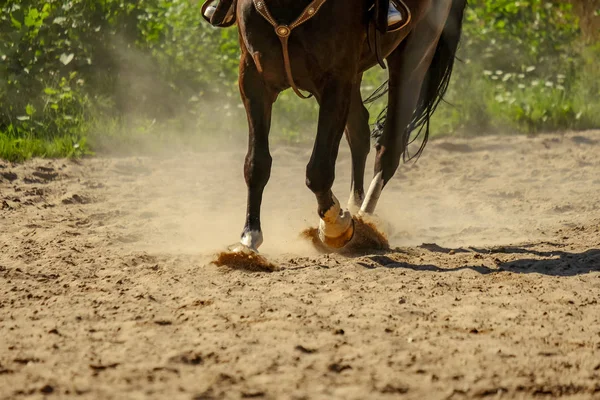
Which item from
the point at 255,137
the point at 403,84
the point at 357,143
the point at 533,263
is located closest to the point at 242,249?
the point at 255,137

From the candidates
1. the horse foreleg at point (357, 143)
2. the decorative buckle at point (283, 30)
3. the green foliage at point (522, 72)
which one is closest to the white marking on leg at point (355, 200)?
the horse foreleg at point (357, 143)

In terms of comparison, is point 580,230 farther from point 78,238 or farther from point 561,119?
point 561,119

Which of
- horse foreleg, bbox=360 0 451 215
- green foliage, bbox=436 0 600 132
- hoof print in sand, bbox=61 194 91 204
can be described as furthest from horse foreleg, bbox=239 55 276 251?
green foliage, bbox=436 0 600 132

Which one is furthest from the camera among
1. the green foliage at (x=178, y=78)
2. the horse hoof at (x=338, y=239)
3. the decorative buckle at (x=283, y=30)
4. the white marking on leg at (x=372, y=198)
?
the green foliage at (x=178, y=78)

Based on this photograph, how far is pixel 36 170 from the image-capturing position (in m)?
8.20

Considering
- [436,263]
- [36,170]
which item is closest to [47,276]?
[436,263]

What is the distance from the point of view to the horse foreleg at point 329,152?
5.36 metres

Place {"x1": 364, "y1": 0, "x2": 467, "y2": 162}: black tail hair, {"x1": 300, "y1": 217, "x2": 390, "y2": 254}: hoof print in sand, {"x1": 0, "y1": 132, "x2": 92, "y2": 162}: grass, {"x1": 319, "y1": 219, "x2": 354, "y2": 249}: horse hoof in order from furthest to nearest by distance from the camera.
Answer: {"x1": 0, "y1": 132, "x2": 92, "y2": 162}: grass < {"x1": 364, "y1": 0, "x2": 467, "y2": 162}: black tail hair < {"x1": 300, "y1": 217, "x2": 390, "y2": 254}: hoof print in sand < {"x1": 319, "y1": 219, "x2": 354, "y2": 249}: horse hoof

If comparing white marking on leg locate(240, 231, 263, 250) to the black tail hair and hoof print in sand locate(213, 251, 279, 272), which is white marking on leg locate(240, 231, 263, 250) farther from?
the black tail hair

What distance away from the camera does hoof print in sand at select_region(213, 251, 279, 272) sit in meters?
5.34

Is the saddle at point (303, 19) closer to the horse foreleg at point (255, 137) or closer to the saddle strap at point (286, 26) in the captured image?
the saddle strap at point (286, 26)

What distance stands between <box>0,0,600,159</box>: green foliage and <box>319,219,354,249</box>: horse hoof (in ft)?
12.3

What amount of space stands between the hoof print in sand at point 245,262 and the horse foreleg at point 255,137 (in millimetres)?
179

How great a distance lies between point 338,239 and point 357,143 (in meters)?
1.29
